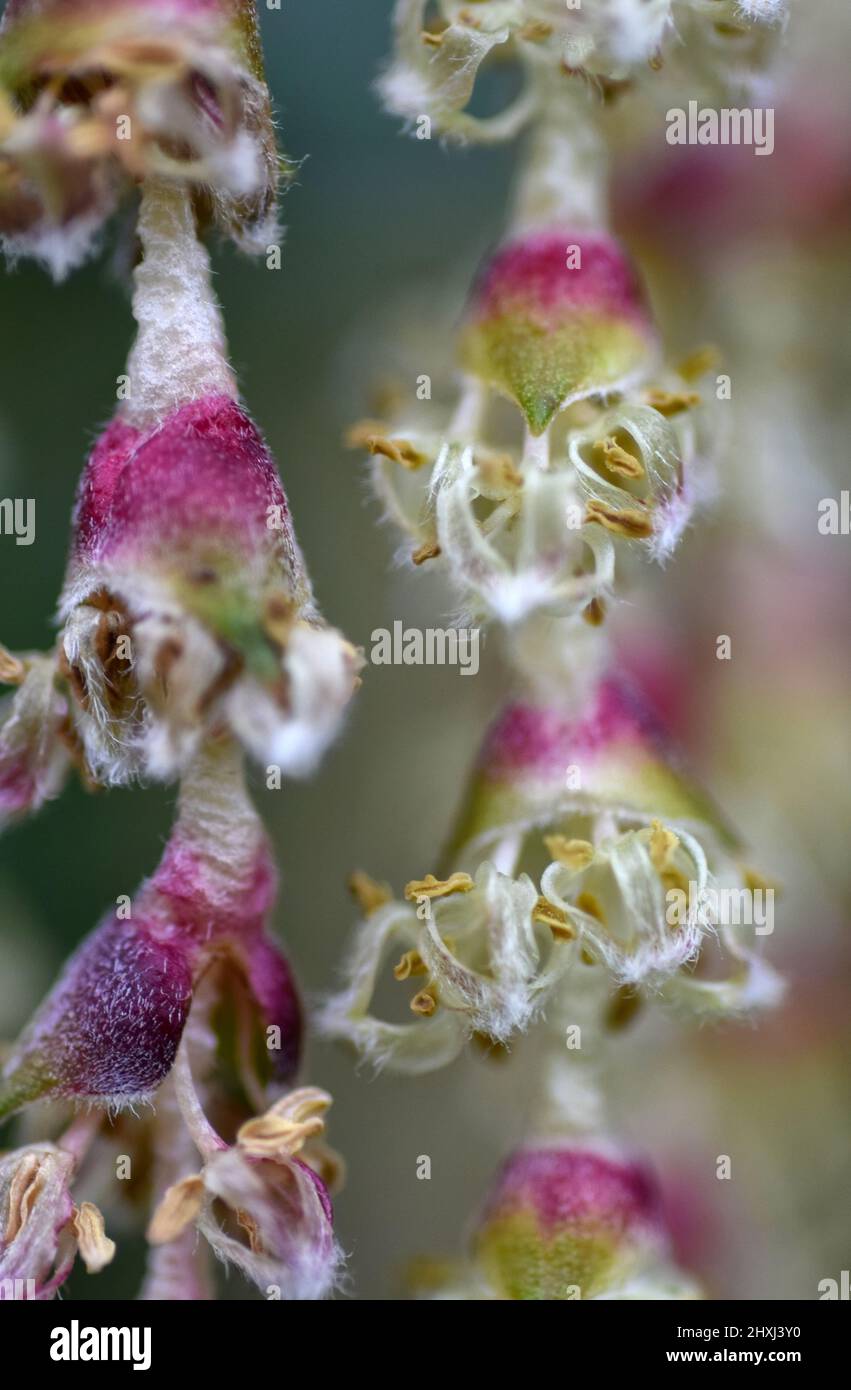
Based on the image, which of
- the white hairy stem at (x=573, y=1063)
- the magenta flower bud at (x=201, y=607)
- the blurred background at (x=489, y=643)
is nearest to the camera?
the magenta flower bud at (x=201, y=607)

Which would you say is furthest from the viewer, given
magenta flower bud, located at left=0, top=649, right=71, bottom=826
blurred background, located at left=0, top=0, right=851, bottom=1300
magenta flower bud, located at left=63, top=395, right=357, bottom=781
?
blurred background, located at left=0, top=0, right=851, bottom=1300

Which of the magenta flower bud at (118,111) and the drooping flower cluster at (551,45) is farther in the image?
the drooping flower cluster at (551,45)

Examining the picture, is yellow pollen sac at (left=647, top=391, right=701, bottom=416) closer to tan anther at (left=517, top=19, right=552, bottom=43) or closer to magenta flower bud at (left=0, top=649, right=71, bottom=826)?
tan anther at (left=517, top=19, right=552, bottom=43)

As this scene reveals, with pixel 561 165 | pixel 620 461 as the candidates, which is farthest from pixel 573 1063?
pixel 561 165

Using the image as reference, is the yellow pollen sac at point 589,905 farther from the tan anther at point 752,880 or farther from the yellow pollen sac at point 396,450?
the yellow pollen sac at point 396,450

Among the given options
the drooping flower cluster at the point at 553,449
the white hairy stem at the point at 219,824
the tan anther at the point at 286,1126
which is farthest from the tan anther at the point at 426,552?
the tan anther at the point at 286,1126

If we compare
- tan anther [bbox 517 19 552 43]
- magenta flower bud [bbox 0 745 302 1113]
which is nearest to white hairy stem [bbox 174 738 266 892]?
magenta flower bud [bbox 0 745 302 1113]

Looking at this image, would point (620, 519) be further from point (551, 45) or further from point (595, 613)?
point (551, 45)
